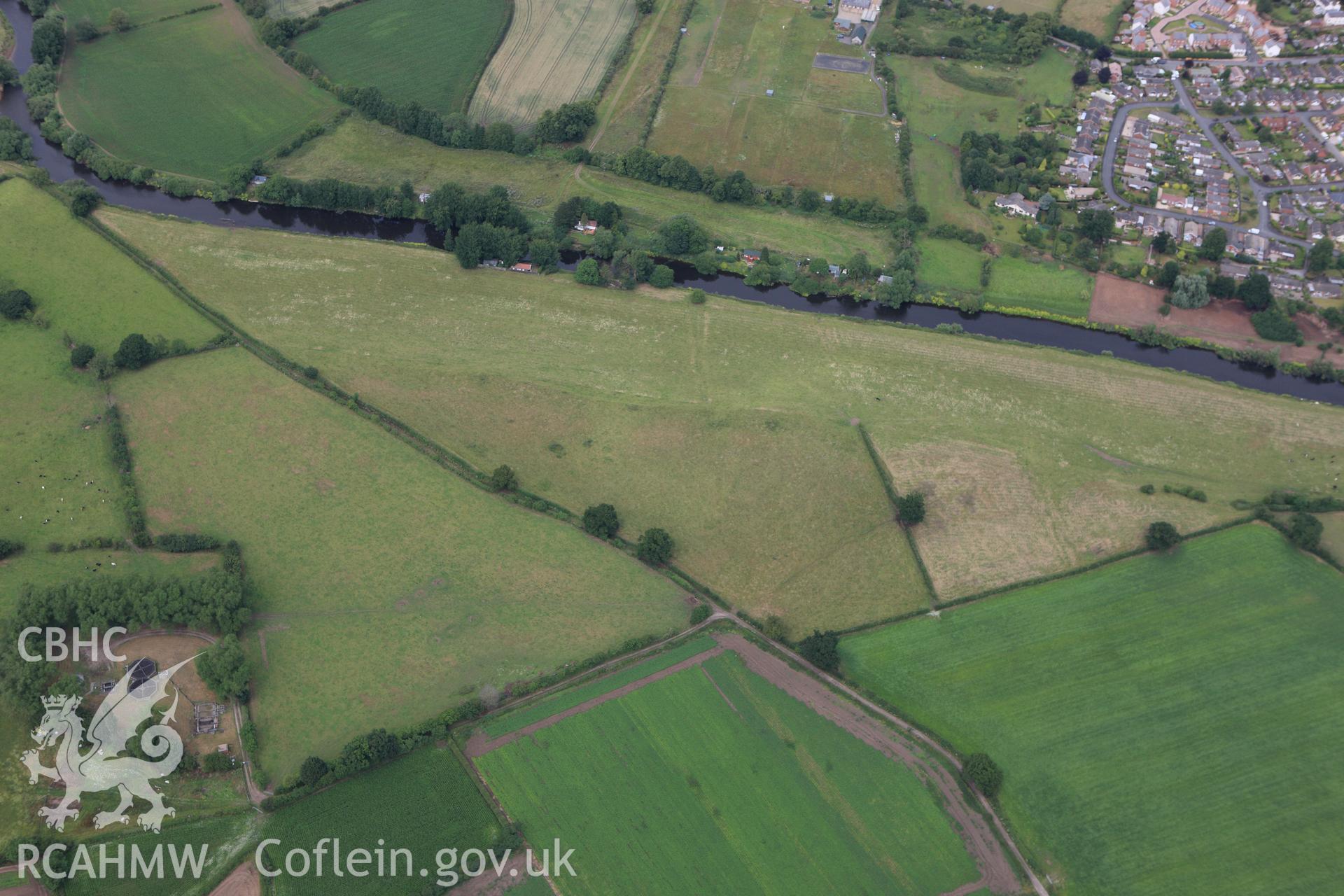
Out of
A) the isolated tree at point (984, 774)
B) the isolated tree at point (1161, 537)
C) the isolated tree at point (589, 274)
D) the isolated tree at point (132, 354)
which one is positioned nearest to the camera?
the isolated tree at point (984, 774)

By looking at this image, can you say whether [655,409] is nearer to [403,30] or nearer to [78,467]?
[78,467]

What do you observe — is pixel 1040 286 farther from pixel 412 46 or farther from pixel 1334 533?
pixel 412 46

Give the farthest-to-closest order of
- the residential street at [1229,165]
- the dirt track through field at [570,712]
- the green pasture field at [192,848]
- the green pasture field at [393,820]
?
the residential street at [1229,165]
the dirt track through field at [570,712]
the green pasture field at [393,820]
the green pasture field at [192,848]

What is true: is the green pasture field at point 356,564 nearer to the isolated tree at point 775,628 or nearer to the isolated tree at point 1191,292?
the isolated tree at point 775,628

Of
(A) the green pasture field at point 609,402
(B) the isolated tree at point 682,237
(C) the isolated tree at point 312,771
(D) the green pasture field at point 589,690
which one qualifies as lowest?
(C) the isolated tree at point 312,771

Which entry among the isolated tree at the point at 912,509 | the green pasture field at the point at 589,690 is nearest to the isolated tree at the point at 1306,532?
the isolated tree at the point at 912,509

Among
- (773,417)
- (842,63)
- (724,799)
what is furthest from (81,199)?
(842,63)

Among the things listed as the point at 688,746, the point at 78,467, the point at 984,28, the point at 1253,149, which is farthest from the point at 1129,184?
the point at 78,467
